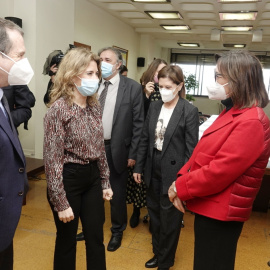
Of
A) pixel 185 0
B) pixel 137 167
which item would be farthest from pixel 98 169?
pixel 185 0

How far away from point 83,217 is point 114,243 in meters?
0.90

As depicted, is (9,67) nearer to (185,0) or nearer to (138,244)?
(138,244)

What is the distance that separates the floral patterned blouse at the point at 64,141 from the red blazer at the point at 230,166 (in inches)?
21.3

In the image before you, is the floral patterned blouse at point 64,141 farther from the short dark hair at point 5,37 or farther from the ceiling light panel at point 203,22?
the ceiling light panel at point 203,22

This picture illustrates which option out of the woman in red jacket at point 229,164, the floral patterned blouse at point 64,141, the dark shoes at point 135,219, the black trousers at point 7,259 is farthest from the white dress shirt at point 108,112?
the black trousers at point 7,259

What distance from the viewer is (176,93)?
2119mm

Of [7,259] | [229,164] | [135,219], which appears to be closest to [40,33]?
[135,219]

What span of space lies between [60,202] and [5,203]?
365mm

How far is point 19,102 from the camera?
2371 mm

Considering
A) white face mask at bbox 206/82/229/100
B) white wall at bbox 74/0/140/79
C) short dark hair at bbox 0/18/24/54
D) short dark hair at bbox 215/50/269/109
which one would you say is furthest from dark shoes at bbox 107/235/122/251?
white wall at bbox 74/0/140/79

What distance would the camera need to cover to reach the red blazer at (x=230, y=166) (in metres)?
1.22

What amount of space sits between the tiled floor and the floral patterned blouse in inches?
38.8

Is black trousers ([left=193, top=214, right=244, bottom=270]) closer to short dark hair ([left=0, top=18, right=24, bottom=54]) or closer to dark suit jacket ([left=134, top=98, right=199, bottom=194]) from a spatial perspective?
dark suit jacket ([left=134, top=98, right=199, bottom=194])

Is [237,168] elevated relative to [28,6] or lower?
lower
